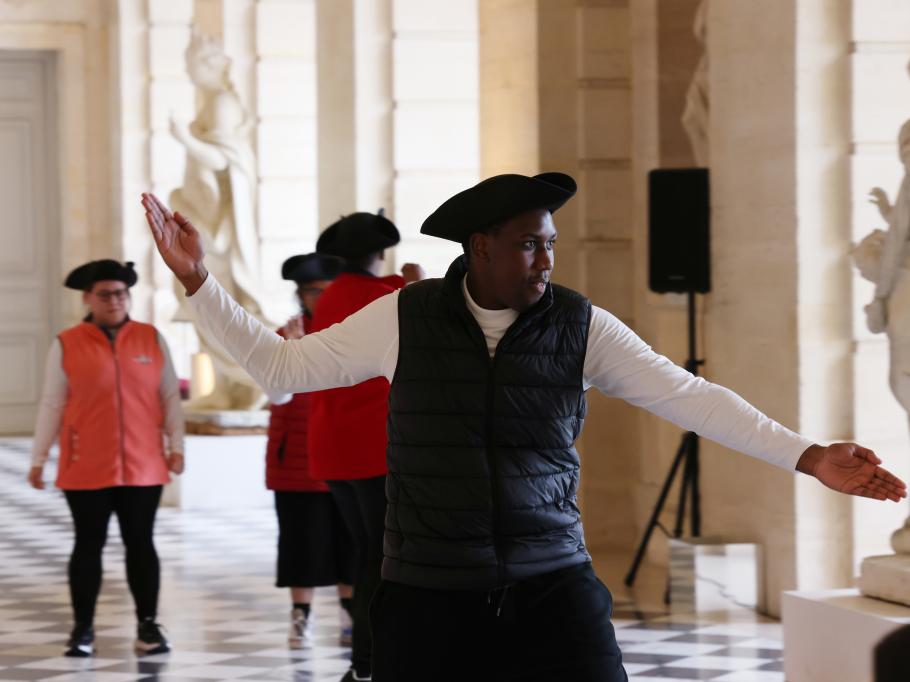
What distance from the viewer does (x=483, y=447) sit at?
3.54 meters

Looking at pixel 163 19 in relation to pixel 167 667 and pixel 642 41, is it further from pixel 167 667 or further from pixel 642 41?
pixel 167 667

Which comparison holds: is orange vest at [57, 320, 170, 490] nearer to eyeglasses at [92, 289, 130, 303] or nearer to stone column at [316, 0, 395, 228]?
eyeglasses at [92, 289, 130, 303]

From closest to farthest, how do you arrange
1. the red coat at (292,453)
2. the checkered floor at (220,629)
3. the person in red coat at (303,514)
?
the checkered floor at (220,629) → the person in red coat at (303,514) → the red coat at (292,453)

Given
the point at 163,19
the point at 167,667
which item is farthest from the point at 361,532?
the point at 163,19

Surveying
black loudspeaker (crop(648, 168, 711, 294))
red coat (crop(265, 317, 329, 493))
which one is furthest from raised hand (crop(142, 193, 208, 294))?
black loudspeaker (crop(648, 168, 711, 294))

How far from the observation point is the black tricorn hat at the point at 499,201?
353 centimetres

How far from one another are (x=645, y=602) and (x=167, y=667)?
259 cm

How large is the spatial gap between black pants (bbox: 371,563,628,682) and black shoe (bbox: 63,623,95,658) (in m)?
4.09

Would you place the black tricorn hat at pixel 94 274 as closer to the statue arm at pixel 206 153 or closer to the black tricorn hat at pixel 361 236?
the black tricorn hat at pixel 361 236

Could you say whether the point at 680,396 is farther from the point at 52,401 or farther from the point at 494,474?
the point at 52,401

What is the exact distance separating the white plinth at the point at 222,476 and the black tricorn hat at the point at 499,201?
394 inches

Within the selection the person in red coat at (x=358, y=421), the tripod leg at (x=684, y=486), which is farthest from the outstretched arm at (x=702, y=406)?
the tripod leg at (x=684, y=486)

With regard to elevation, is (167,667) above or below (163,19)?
below

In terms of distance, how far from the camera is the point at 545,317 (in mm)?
3627
